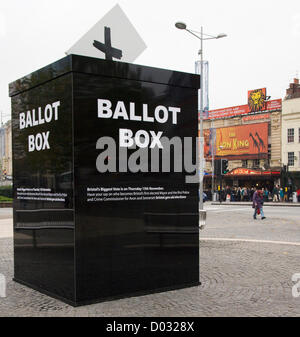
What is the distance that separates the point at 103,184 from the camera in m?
5.13

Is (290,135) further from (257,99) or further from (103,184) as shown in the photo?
(103,184)

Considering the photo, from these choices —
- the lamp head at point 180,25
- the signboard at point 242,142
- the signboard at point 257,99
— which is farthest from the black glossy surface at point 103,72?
the signboard at point 257,99

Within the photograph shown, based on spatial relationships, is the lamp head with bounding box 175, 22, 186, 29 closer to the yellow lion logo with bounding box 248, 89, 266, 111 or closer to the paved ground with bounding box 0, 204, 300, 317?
the paved ground with bounding box 0, 204, 300, 317

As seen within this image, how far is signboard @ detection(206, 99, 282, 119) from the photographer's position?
152 feet

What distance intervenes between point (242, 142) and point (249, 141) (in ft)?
3.63

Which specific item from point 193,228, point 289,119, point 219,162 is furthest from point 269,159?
point 193,228

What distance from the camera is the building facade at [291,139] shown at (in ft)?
140

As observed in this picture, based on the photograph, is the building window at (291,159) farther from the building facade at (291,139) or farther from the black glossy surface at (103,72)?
the black glossy surface at (103,72)

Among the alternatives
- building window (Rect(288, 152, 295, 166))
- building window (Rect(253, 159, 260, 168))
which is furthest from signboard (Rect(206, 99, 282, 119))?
building window (Rect(253, 159, 260, 168))

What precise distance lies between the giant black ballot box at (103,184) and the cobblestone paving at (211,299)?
0.68 ft

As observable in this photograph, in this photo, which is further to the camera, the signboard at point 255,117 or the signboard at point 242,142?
the signboard at point 242,142
